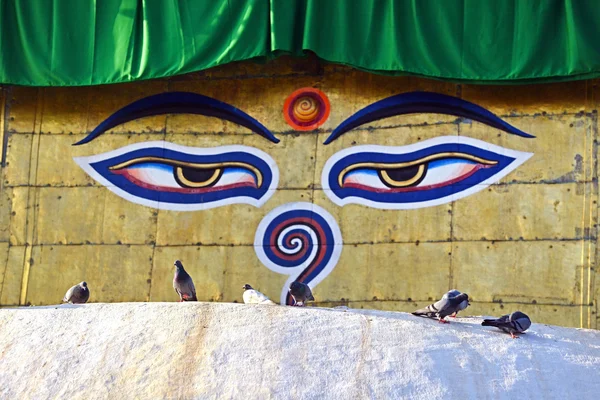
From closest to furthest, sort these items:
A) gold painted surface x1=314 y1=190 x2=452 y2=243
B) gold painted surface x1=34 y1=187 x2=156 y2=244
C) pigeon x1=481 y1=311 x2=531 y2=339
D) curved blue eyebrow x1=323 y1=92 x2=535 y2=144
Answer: pigeon x1=481 y1=311 x2=531 y2=339
gold painted surface x1=314 y1=190 x2=452 y2=243
curved blue eyebrow x1=323 y1=92 x2=535 y2=144
gold painted surface x1=34 y1=187 x2=156 y2=244

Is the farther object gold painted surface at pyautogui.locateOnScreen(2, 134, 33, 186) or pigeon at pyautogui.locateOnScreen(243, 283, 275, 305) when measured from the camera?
gold painted surface at pyautogui.locateOnScreen(2, 134, 33, 186)

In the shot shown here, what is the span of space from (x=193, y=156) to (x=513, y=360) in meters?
6.09

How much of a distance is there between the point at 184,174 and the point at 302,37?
2.32 meters

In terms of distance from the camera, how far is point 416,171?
1516 centimetres

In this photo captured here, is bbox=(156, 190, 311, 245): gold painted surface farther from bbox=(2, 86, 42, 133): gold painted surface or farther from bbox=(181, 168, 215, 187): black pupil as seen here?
bbox=(2, 86, 42, 133): gold painted surface

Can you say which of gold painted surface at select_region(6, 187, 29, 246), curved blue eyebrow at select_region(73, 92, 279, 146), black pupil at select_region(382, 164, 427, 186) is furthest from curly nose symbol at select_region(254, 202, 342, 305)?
gold painted surface at select_region(6, 187, 29, 246)

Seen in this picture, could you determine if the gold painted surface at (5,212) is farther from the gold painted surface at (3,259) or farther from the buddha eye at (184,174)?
the buddha eye at (184,174)

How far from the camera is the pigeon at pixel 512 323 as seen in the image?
11445 mm

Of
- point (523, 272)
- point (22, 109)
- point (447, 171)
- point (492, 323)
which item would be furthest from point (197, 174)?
point (492, 323)

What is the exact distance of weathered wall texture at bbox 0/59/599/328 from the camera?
1452cm

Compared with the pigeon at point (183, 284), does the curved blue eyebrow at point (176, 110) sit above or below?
above

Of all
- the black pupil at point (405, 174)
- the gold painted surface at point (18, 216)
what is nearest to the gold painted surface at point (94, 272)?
the gold painted surface at point (18, 216)

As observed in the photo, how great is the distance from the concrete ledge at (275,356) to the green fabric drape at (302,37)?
159 inches

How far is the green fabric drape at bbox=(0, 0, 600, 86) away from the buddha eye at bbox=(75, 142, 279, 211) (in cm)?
105
